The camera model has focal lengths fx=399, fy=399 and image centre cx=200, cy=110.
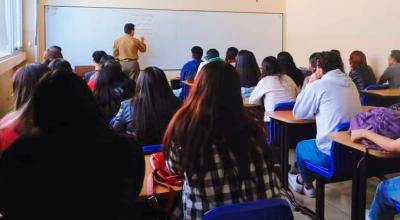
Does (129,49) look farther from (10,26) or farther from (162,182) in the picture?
(162,182)

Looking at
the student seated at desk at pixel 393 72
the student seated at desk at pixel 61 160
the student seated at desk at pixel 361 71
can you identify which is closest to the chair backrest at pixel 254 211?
Result: the student seated at desk at pixel 61 160

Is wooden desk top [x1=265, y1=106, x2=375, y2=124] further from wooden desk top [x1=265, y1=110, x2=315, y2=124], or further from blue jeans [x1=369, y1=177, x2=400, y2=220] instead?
blue jeans [x1=369, y1=177, x2=400, y2=220]

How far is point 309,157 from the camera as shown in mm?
2891

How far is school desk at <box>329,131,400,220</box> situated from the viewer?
7.37 feet

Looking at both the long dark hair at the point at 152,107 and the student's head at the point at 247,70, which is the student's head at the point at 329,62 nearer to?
the long dark hair at the point at 152,107

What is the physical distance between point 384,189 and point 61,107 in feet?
5.73


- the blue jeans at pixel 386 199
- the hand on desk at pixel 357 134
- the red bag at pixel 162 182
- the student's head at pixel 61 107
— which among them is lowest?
the blue jeans at pixel 386 199

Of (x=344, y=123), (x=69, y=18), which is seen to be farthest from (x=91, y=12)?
(x=344, y=123)

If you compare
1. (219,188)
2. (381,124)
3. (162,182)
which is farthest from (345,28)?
(219,188)

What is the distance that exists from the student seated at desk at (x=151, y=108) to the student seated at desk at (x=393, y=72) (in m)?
4.19

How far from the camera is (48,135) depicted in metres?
1.30

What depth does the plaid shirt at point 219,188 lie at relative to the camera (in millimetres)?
1511

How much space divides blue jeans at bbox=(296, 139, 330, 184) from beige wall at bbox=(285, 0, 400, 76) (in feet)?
12.6

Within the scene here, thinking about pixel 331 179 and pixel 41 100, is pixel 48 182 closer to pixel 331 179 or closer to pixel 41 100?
pixel 41 100
